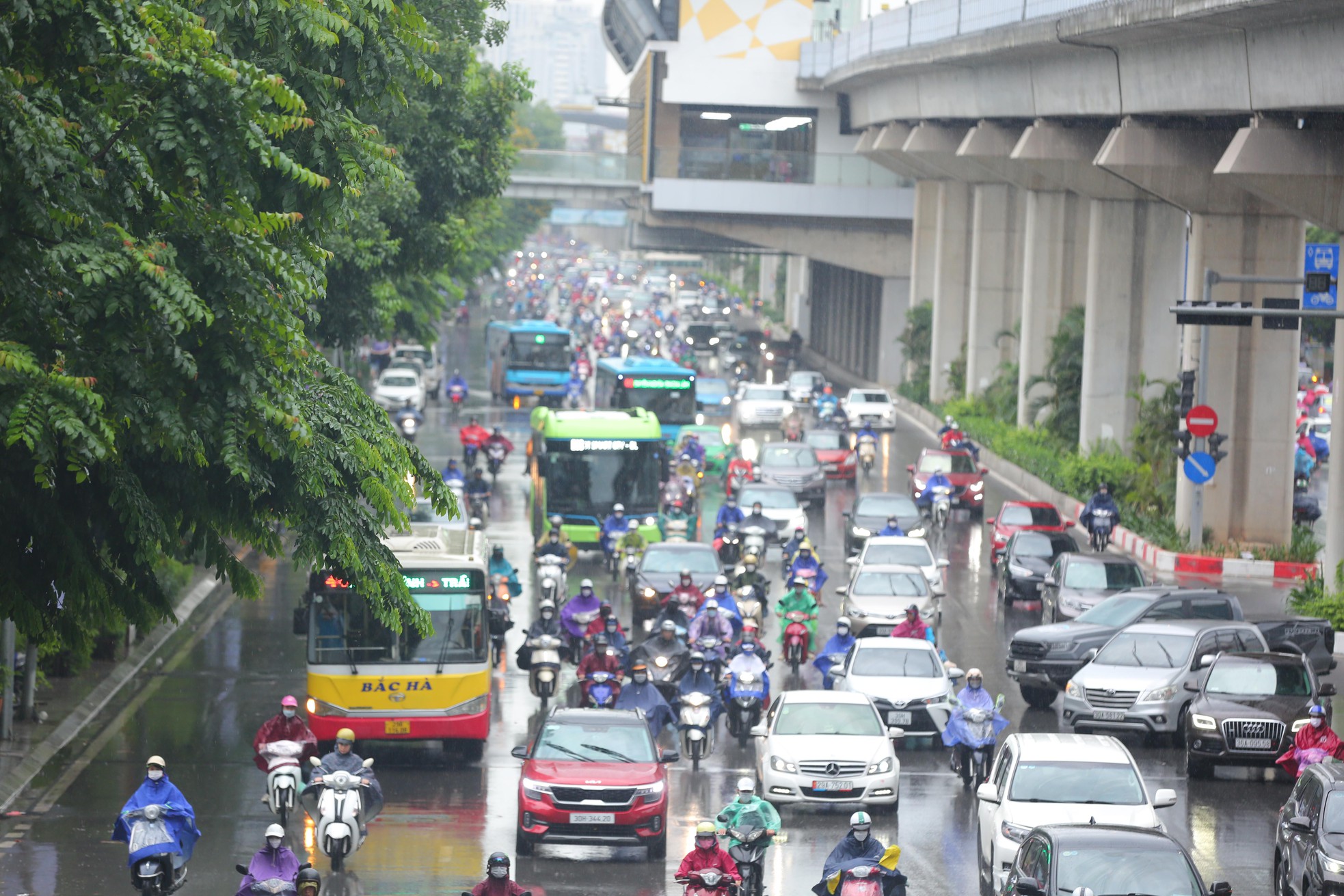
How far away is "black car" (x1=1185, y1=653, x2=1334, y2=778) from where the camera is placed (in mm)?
21953

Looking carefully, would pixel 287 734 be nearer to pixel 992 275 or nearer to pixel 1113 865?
pixel 1113 865

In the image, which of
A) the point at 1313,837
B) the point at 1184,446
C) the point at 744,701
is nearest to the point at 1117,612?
the point at 744,701

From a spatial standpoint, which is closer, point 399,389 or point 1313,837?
point 1313,837

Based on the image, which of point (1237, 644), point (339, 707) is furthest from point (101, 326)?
point (1237, 644)

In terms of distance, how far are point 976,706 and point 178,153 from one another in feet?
38.8

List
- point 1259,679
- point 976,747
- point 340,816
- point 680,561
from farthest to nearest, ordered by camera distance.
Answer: point 680,561, point 1259,679, point 976,747, point 340,816

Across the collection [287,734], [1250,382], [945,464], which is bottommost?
[287,734]

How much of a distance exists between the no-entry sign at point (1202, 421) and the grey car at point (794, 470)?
11.3 metres

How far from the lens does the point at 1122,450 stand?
1959 inches

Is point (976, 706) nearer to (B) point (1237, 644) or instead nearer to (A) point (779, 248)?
(B) point (1237, 644)

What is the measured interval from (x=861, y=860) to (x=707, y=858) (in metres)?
1.21

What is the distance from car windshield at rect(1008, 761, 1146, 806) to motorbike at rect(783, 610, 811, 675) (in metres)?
10.7

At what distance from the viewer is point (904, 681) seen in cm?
2397

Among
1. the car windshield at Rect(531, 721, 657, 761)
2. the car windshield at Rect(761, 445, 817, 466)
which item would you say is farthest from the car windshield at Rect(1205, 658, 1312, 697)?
the car windshield at Rect(761, 445, 817, 466)
